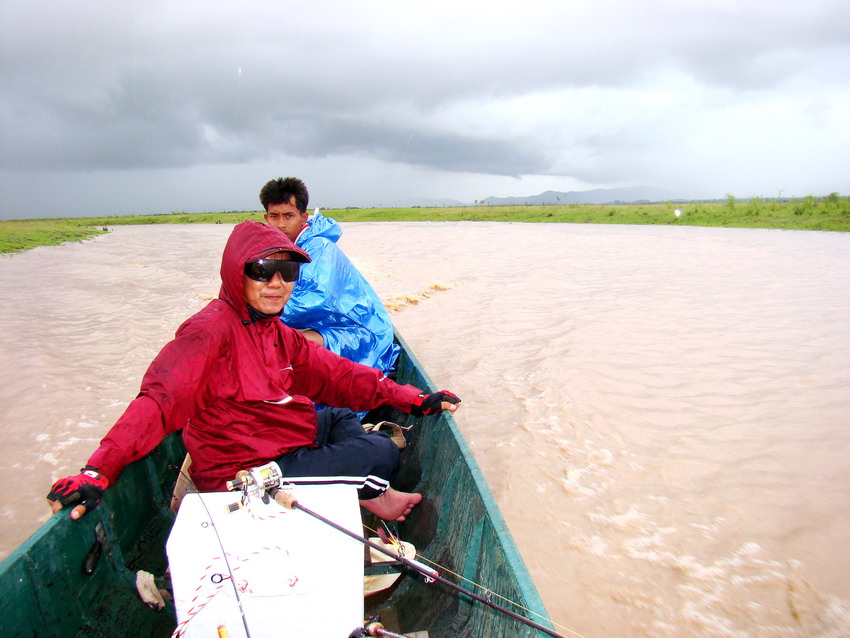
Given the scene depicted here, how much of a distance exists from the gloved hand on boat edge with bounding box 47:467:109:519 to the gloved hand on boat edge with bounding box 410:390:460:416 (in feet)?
4.84

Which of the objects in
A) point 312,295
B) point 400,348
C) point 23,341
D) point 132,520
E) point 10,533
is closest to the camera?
point 132,520

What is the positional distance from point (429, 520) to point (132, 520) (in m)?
1.41

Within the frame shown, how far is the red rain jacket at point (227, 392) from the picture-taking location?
5.68 feet

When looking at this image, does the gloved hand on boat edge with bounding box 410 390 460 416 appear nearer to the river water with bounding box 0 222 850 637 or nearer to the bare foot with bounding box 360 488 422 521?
the bare foot with bounding box 360 488 422 521

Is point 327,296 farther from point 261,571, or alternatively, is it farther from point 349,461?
point 261,571

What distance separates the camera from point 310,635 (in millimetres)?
1644

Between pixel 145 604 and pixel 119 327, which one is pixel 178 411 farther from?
pixel 119 327

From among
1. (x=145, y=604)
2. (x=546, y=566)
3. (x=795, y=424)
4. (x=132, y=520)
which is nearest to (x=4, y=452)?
(x=132, y=520)

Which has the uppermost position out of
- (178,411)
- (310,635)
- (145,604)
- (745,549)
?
(178,411)

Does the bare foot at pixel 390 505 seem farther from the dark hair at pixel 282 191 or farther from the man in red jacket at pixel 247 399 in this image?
the dark hair at pixel 282 191

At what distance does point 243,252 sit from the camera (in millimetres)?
2037

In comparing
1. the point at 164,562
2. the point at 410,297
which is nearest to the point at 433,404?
the point at 164,562

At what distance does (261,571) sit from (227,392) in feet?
2.35

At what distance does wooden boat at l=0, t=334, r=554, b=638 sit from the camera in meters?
1.54
